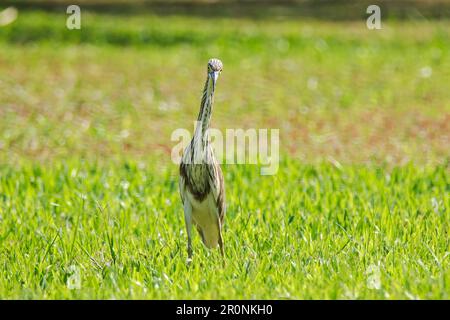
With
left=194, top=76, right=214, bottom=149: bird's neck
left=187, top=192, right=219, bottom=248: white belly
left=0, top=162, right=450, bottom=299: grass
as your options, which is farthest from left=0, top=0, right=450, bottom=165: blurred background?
left=194, top=76, right=214, bottom=149: bird's neck

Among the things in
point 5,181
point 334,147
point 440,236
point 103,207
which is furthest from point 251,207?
point 334,147

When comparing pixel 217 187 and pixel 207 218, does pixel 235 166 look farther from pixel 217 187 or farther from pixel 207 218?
pixel 217 187

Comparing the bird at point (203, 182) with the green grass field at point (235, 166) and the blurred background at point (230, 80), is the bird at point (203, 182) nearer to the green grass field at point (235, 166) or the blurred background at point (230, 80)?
the green grass field at point (235, 166)

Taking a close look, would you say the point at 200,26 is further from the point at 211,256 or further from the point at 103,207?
the point at 211,256

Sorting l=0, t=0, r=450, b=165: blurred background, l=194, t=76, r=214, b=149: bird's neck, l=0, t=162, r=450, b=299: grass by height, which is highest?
l=0, t=0, r=450, b=165: blurred background

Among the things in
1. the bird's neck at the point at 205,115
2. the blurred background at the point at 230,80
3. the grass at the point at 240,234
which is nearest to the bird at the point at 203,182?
the bird's neck at the point at 205,115

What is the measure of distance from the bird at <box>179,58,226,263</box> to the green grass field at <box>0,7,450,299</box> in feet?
0.80

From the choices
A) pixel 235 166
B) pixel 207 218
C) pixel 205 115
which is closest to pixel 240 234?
pixel 207 218

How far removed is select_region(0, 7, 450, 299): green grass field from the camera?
19.3ft

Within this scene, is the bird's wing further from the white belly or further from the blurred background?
the blurred background

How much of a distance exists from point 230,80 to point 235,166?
5940 millimetres

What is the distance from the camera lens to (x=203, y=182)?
19.7ft

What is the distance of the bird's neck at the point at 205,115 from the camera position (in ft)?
18.5

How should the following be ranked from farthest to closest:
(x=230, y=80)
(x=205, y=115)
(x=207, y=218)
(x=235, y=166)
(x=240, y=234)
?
(x=230, y=80), (x=235, y=166), (x=240, y=234), (x=207, y=218), (x=205, y=115)
